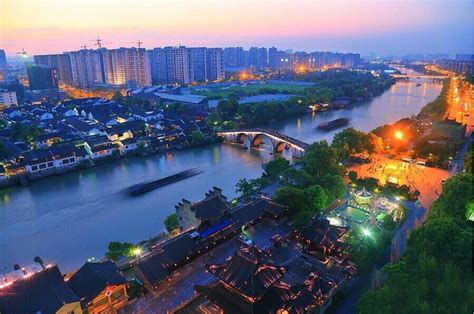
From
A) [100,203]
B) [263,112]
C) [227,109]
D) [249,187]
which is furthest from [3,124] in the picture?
[249,187]

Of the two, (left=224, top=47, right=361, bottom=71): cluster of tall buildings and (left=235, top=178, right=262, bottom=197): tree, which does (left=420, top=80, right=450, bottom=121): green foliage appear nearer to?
(left=235, top=178, right=262, bottom=197): tree

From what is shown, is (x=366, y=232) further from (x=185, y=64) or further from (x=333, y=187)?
(x=185, y=64)

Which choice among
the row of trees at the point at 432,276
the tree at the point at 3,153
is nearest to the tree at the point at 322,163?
the row of trees at the point at 432,276

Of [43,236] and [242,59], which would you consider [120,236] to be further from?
[242,59]

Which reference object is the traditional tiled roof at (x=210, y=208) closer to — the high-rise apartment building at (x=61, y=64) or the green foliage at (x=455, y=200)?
the green foliage at (x=455, y=200)

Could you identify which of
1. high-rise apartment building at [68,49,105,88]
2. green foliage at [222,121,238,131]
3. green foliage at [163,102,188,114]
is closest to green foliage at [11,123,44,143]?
green foliage at [163,102,188,114]

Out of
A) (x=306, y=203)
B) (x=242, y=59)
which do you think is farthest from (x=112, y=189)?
(x=242, y=59)
